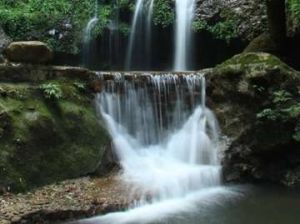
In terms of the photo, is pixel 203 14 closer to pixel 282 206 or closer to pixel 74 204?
pixel 282 206

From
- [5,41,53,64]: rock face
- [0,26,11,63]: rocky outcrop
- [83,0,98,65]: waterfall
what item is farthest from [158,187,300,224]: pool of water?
[0,26,11,63]: rocky outcrop

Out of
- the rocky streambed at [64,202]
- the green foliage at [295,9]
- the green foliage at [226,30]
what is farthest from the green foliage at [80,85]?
the green foliage at [226,30]

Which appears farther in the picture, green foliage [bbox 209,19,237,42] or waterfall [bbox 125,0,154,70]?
waterfall [bbox 125,0,154,70]

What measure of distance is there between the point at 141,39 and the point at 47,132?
6.45 meters

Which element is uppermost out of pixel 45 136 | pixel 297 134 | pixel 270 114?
pixel 270 114

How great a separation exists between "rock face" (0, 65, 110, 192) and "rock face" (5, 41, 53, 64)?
0.21 meters

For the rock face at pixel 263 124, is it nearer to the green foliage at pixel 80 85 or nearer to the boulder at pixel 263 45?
the boulder at pixel 263 45

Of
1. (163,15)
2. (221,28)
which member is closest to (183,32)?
(163,15)

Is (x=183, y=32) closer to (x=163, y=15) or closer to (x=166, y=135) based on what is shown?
(x=163, y=15)

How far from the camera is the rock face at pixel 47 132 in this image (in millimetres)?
7129

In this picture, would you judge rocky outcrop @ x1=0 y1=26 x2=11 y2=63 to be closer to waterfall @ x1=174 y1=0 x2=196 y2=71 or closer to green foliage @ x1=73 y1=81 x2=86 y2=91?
green foliage @ x1=73 y1=81 x2=86 y2=91

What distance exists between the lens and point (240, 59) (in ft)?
31.0

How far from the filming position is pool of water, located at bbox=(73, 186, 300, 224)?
6.70 metres

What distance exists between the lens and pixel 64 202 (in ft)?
22.1
